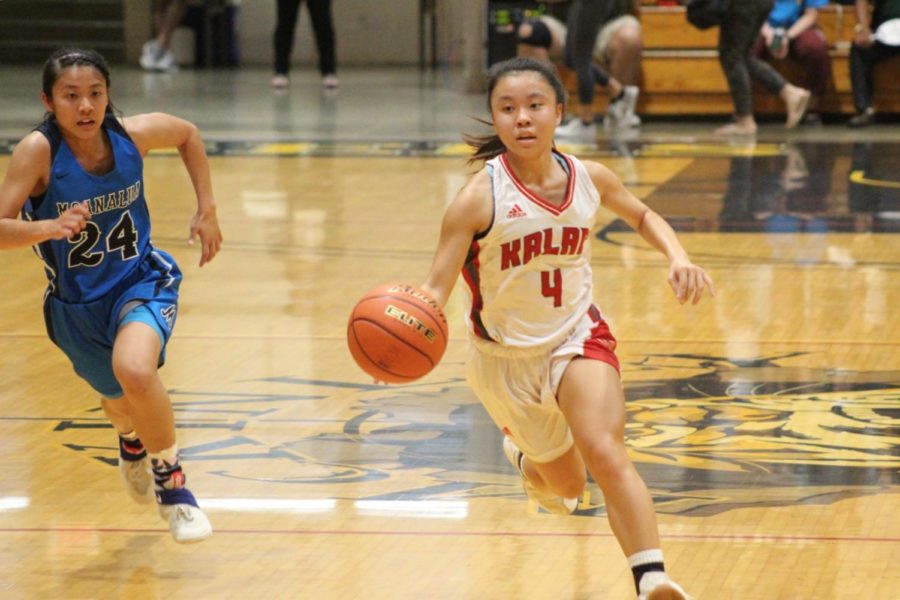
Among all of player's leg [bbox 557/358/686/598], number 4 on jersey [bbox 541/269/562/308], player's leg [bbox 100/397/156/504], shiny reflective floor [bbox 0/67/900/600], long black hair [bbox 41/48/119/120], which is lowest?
shiny reflective floor [bbox 0/67/900/600]

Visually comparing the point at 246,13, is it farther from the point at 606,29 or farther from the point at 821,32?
the point at 821,32

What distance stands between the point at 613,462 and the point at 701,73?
1064 centimetres

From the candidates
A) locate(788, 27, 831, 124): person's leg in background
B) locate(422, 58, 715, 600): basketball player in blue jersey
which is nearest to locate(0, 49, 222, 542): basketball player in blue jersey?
locate(422, 58, 715, 600): basketball player in blue jersey

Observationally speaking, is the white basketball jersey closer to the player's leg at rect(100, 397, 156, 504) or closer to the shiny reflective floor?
the shiny reflective floor

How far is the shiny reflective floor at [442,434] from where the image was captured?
3.95m

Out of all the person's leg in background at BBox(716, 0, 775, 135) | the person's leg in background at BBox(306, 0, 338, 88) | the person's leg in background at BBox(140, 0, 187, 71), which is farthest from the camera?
the person's leg in background at BBox(140, 0, 187, 71)

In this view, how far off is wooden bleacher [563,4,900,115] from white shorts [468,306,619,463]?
401 inches

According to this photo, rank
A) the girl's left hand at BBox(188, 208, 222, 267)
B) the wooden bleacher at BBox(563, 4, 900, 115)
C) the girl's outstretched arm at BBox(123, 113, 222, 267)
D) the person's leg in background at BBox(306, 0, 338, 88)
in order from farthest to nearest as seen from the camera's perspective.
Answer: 1. the person's leg in background at BBox(306, 0, 338, 88)
2. the wooden bleacher at BBox(563, 4, 900, 115)
3. the girl's left hand at BBox(188, 208, 222, 267)
4. the girl's outstretched arm at BBox(123, 113, 222, 267)

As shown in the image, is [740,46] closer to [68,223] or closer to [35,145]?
[35,145]

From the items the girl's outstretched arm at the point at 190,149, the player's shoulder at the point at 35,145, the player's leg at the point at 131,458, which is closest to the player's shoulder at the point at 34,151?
the player's shoulder at the point at 35,145

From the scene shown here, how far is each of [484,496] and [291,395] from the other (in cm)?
134

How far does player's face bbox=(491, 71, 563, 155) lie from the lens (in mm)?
3801

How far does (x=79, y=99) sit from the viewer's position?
4.09 m

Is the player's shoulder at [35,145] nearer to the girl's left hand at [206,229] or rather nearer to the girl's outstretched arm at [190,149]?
the girl's outstretched arm at [190,149]
